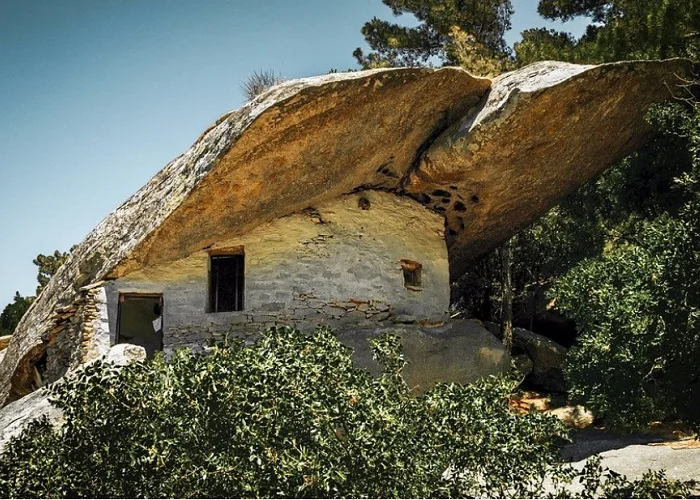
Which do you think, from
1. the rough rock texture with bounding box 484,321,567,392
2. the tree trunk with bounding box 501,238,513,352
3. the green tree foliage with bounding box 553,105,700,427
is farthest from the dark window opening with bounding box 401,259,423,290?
the rough rock texture with bounding box 484,321,567,392

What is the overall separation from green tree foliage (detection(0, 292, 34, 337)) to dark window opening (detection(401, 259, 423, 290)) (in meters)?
13.2

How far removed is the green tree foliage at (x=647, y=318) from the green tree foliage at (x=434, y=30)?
26.0 ft

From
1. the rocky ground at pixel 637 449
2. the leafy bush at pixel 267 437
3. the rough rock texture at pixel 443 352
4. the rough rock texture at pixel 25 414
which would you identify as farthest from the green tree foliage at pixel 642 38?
the rough rock texture at pixel 25 414

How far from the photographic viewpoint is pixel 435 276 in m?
14.0

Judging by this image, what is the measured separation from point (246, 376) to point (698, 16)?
1124 centimetres

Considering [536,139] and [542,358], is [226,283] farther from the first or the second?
[542,358]

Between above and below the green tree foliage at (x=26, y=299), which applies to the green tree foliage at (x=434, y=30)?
above

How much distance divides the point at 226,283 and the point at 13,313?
492 inches

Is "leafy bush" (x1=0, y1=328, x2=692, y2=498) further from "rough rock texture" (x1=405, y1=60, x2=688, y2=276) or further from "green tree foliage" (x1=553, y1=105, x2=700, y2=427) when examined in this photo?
"rough rock texture" (x1=405, y1=60, x2=688, y2=276)

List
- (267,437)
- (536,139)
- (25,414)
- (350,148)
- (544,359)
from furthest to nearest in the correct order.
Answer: (544,359) → (536,139) → (350,148) → (25,414) → (267,437)

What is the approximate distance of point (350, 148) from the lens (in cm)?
1205

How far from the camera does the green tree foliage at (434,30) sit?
19938 mm

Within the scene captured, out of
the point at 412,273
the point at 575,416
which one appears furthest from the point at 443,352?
the point at 575,416

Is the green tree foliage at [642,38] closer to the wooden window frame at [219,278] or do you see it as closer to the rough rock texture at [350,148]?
the rough rock texture at [350,148]
